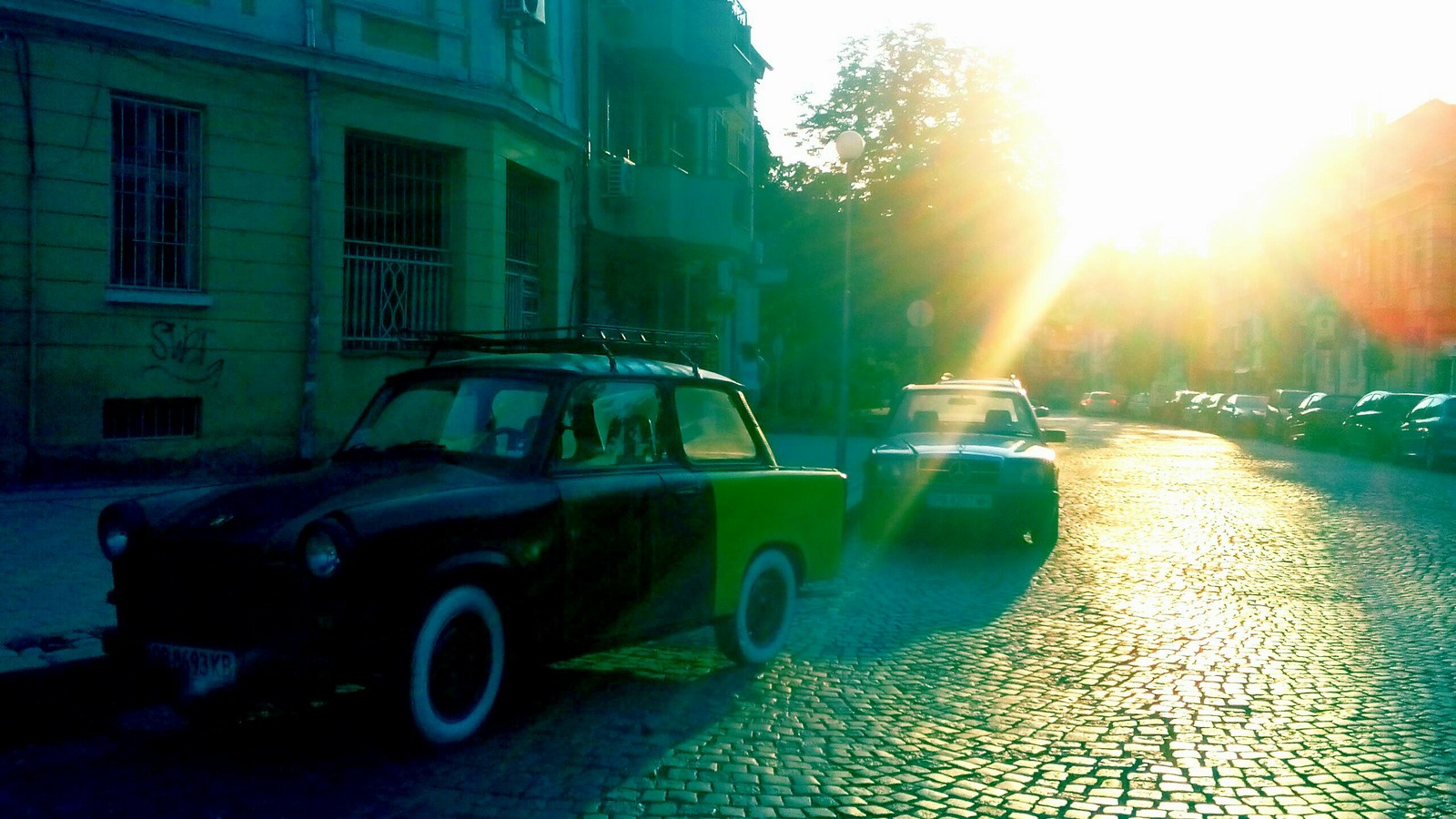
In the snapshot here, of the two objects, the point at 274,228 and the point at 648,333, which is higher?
the point at 274,228

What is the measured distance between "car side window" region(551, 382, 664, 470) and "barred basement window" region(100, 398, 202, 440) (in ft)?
30.5

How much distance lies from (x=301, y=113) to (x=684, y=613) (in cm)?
1094

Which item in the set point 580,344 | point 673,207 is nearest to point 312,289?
point 673,207

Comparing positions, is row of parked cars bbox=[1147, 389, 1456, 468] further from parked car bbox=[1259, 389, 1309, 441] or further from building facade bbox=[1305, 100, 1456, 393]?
building facade bbox=[1305, 100, 1456, 393]

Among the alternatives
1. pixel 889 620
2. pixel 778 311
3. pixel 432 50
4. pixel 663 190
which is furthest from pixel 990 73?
pixel 889 620

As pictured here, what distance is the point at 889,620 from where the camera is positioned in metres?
8.38

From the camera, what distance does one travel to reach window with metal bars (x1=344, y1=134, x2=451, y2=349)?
53.1 feet

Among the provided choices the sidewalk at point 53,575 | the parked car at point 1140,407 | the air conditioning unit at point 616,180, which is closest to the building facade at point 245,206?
the sidewalk at point 53,575

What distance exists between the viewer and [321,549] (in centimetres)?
476

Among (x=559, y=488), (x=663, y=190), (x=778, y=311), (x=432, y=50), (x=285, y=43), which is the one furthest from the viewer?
(x=778, y=311)

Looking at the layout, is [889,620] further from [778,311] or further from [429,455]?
[778,311]

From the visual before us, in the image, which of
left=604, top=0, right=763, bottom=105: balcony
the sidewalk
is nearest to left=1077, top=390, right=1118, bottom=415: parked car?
left=604, top=0, right=763, bottom=105: balcony

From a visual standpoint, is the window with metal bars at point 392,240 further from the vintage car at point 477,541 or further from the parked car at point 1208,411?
the parked car at point 1208,411

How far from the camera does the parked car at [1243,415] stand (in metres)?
45.1
